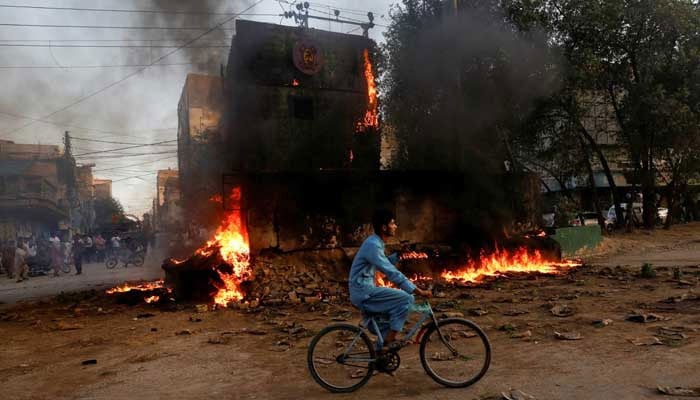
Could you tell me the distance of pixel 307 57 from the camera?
2014 cm

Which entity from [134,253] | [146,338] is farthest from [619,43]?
[134,253]

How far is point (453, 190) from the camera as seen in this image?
49.4ft

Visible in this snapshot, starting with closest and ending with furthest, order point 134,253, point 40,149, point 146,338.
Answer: point 146,338 → point 134,253 → point 40,149

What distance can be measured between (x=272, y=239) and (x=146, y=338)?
4588 mm

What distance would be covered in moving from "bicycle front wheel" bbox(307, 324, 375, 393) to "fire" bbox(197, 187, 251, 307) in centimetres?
671

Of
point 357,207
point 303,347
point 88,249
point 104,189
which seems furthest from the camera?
point 104,189

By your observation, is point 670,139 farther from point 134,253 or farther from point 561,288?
point 134,253

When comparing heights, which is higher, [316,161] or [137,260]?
[316,161]

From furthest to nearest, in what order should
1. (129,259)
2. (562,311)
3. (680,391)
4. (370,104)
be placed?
(129,259) → (370,104) → (562,311) → (680,391)

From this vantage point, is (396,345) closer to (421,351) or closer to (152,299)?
(421,351)

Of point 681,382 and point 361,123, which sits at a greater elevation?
point 361,123

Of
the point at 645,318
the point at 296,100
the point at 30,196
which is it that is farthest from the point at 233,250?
the point at 30,196

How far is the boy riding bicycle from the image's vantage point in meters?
4.89

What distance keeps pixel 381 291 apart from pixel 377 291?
39 millimetres
